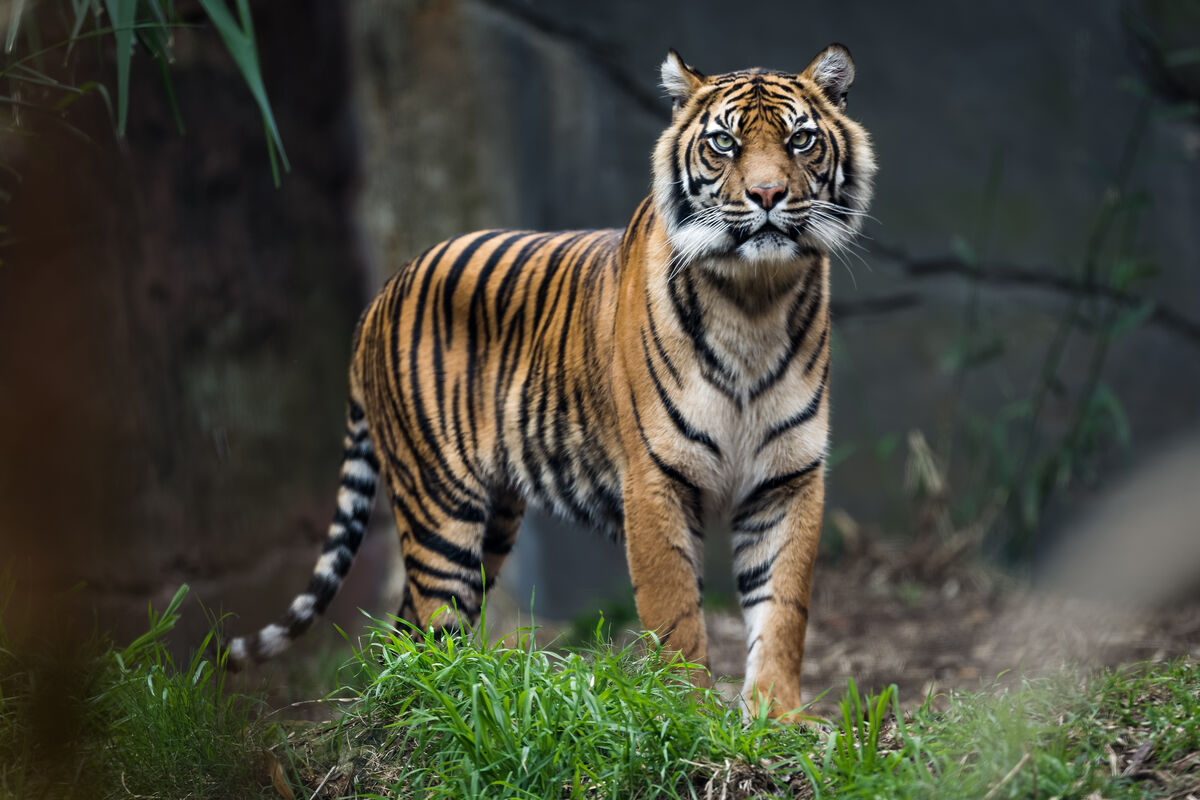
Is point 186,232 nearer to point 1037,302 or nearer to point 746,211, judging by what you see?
point 746,211

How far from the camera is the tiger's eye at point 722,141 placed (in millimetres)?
2998

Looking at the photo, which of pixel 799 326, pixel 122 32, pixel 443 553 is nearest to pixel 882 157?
pixel 799 326

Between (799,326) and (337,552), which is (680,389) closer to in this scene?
(799,326)

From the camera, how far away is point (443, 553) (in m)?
3.58

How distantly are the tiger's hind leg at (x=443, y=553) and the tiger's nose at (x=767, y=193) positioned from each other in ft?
4.57

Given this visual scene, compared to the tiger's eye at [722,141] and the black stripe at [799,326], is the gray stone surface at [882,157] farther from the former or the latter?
the tiger's eye at [722,141]

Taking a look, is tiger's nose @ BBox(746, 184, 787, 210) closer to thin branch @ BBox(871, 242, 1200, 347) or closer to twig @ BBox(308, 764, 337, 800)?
twig @ BBox(308, 764, 337, 800)

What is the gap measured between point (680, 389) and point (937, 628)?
293 cm

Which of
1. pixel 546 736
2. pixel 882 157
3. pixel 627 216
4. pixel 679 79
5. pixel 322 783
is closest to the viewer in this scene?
pixel 546 736

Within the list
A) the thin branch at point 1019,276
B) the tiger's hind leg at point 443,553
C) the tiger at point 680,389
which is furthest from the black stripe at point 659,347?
the thin branch at point 1019,276

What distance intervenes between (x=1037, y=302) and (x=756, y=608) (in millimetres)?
4130

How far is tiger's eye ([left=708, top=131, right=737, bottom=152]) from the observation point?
300 centimetres

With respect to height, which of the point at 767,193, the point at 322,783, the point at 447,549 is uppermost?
the point at 767,193

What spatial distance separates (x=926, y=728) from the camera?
2385 mm
